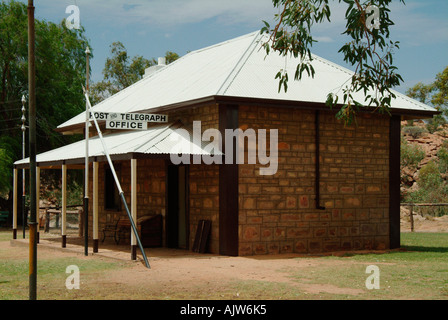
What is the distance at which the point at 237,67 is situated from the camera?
51.4 feet

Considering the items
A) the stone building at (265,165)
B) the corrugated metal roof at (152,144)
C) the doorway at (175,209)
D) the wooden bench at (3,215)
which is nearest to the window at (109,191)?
the stone building at (265,165)

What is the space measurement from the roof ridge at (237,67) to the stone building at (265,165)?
26mm

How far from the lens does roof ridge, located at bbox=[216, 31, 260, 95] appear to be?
14180mm

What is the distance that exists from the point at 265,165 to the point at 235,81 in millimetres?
2120

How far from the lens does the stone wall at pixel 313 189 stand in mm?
14273

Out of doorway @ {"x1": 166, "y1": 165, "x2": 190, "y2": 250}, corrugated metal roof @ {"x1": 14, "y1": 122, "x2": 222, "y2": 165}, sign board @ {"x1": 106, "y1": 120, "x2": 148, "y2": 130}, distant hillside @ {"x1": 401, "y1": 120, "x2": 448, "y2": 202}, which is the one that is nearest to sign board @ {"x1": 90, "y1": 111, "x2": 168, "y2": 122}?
sign board @ {"x1": 106, "y1": 120, "x2": 148, "y2": 130}

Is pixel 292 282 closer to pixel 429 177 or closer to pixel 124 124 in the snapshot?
pixel 124 124

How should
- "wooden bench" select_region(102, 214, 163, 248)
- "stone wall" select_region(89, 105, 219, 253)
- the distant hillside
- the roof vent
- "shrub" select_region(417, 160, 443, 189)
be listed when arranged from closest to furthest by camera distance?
"stone wall" select_region(89, 105, 219, 253), "wooden bench" select_region(102, 214, 163, 248), the roof vent, the distant hillside, "shrub" select_region(417, 160, 443, 189)

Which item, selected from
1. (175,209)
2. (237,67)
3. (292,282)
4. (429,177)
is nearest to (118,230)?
(175,209)

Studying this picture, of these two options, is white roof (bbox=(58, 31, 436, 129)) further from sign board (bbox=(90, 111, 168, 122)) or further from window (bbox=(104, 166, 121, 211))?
window (bbox=(104, 166, 121, 211))

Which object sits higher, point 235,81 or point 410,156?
point 235,81

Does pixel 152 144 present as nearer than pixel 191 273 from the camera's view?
No

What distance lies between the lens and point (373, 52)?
1003cm

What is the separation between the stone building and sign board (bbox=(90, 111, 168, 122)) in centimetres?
29
